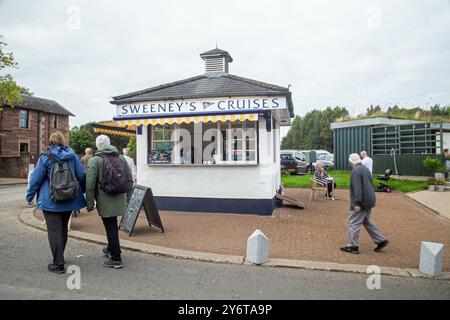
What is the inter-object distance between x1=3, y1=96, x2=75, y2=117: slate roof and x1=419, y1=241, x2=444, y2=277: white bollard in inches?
1448

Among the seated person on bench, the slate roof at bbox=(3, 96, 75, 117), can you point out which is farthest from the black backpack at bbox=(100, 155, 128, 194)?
the slate roof at bbox=(3, 96, 75, 117)

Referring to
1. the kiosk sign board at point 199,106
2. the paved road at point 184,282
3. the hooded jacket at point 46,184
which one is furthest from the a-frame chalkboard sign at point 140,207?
the kiosk sign board at point 199,106

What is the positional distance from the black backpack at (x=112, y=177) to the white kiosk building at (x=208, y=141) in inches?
170

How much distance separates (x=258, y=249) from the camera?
562 cm

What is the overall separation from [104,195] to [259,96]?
5.61m

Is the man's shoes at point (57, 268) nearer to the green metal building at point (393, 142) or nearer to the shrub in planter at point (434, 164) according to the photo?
the shrub in planter at point (434, 164)

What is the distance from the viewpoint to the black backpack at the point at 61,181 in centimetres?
497

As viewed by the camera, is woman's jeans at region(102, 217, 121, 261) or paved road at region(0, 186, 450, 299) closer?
paved road at region(0, 186, 450, 299)

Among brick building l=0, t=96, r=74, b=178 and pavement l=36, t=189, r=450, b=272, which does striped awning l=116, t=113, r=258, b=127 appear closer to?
pavement l=36, t=189, r=450, b=272

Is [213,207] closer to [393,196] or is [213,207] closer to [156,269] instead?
[156,269]

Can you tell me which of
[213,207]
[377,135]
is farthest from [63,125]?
[213,207]

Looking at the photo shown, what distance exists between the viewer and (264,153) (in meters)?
9.94

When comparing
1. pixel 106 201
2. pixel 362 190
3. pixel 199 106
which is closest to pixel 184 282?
pixel 106 201

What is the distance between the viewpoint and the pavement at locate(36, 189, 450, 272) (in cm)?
619
